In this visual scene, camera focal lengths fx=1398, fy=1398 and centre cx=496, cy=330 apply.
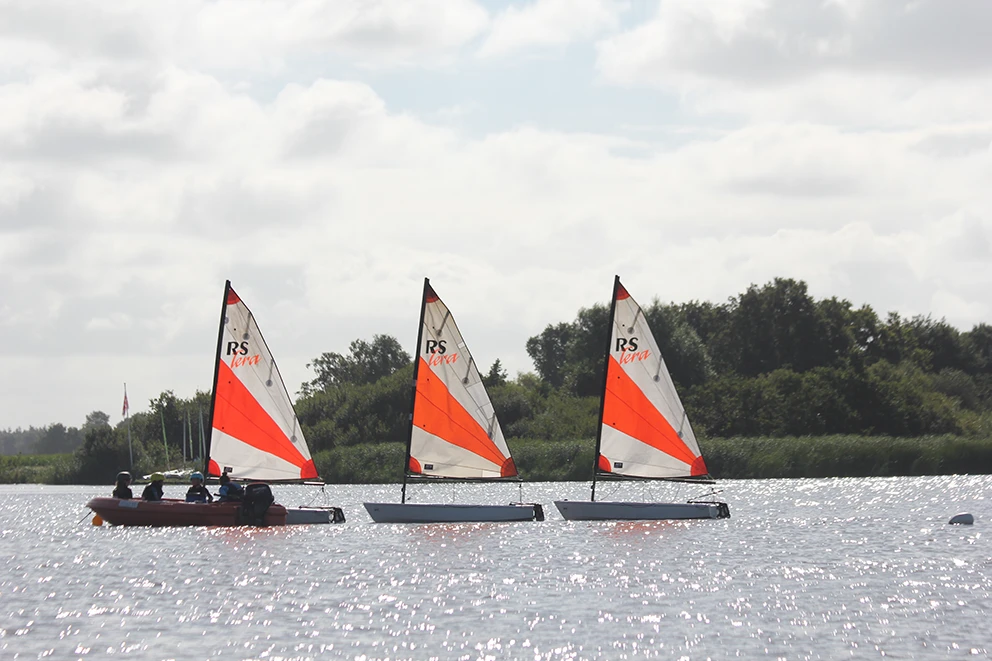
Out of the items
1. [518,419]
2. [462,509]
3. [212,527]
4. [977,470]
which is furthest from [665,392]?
[518,419]

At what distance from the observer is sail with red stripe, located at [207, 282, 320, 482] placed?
42.5 meters

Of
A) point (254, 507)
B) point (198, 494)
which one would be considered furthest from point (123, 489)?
point (254, 507)

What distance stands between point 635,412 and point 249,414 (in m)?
11.7

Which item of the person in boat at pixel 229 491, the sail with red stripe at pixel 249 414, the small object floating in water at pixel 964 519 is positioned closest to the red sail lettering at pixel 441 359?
the sail with red stripe at pixel 249 414

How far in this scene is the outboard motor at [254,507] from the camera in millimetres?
40344

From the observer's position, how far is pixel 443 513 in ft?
132

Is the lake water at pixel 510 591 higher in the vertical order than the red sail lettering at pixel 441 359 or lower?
lower

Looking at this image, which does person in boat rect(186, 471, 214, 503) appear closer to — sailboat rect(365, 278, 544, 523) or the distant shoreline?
sailboat rect(365, 278, 544, 523)

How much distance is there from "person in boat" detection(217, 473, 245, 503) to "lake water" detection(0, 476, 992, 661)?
0.97 meters

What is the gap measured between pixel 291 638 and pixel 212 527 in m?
21.7

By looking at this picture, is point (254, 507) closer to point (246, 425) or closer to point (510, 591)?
point (246, 425)

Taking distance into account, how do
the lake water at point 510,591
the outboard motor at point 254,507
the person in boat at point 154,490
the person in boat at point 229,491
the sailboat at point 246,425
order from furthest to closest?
the person in boat at point 154,490 → the sailboat at point 246,425 → the person in boat at point 229,491 → the outboard motor at point 254,507 → the lake water at point 510,591

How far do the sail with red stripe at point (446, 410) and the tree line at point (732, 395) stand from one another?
21.0 metres

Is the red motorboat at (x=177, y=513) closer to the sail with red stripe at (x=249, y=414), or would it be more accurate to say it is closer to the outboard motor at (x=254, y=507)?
the outboard motor at (x=254, y=507)
